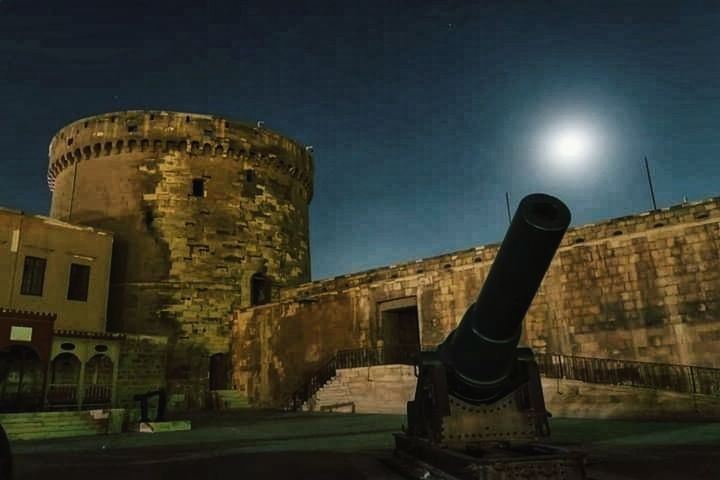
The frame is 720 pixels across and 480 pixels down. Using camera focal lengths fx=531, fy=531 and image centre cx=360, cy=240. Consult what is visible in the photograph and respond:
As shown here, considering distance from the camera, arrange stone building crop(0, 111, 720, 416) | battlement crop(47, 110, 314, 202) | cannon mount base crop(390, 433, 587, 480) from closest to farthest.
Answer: cannon mount base crop(390, 433, 587, 480), stone building crop(0, 111, 720, 416), battlement crop(47, 110, 314, 202)

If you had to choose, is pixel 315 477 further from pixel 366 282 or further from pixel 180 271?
pixel 180 271

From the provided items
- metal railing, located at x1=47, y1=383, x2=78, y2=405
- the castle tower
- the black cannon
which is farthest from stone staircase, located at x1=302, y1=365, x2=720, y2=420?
the castle tower

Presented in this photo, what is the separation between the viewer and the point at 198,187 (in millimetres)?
22969

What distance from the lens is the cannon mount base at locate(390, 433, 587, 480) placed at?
3588 mm

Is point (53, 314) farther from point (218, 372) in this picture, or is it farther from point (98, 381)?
point (218, 372)

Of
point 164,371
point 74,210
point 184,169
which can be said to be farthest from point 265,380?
point 74,210

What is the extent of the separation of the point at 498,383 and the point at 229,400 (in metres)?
18.3

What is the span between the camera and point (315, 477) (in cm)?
505

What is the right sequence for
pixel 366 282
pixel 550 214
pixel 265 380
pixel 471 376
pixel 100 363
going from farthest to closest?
pixel 265 380, pixel 366 282, pixel 100 363, pixel 471 376, pixel 550 214

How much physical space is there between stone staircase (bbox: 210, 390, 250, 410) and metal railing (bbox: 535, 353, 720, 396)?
12349mm

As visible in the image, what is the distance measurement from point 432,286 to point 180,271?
10643 millimetres

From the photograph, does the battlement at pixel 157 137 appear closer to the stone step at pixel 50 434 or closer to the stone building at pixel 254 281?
the stone building at pixel 254 281

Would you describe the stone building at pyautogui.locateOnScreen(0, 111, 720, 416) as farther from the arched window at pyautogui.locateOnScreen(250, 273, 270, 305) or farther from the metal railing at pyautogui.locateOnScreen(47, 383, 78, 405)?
the metal railing at pyautogui.locateOnScreen(47, 383, 78, 405)

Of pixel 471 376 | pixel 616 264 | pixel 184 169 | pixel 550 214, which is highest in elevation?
pixel 184 169
